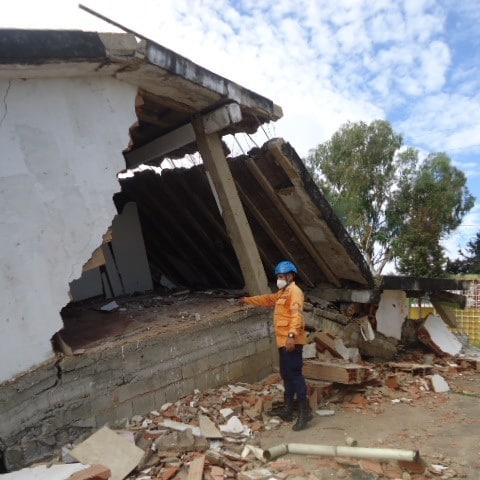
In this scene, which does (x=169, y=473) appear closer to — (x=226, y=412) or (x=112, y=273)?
(x=226, y=412)

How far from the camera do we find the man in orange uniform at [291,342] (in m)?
4.88

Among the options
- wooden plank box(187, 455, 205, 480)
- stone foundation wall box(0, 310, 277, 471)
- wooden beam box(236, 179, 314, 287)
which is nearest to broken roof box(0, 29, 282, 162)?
wooden beam box(236, 179, 314, 287)

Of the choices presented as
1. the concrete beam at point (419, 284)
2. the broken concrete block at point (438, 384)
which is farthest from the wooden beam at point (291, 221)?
the broken concrete block at point (438, 384)

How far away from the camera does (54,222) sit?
415 cm

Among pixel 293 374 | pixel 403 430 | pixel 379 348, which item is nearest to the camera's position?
pixel 403 430

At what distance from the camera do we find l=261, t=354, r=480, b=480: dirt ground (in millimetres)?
3871

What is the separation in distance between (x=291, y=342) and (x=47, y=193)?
288cm

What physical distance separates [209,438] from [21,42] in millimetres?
3867

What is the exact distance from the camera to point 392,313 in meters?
8.30

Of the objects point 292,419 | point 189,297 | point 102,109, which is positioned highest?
point 102,109

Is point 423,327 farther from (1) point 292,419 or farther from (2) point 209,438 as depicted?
(2) point 209,438

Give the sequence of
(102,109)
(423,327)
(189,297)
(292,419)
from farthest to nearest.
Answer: (423,327)
(189,297)
(292,419)
(102,109)

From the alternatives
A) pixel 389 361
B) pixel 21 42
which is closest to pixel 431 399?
pixel 389 361

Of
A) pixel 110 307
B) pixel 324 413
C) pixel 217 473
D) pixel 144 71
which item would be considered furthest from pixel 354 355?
pixel 144 71
